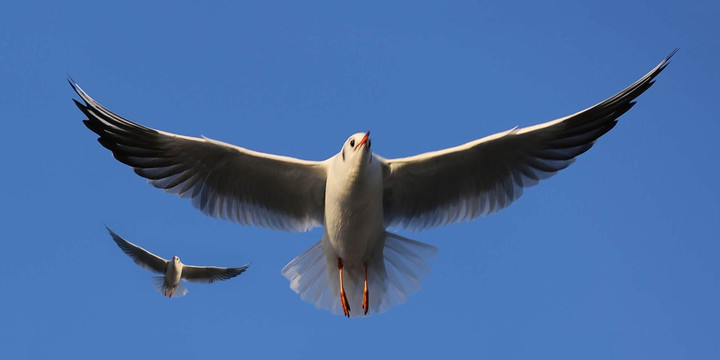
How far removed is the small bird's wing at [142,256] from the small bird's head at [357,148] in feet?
22.5

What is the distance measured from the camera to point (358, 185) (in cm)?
826

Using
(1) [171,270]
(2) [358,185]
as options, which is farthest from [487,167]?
(1) [171,270]

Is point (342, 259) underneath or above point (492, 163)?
underneath

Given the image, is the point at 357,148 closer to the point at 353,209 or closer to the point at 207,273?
the point at 353,209

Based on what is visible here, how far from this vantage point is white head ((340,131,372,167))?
8.12m

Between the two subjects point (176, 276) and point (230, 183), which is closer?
point (230, 183)

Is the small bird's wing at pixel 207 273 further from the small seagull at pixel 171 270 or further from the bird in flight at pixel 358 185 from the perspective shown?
the bird in flight at pixel 358 185

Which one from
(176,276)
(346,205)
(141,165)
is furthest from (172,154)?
(176,276)

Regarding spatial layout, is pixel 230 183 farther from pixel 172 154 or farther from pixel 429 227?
pixel 429 227

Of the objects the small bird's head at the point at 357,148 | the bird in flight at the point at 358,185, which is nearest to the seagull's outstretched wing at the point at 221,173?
the bird in flight at the point at 358,185

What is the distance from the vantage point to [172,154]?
885cm

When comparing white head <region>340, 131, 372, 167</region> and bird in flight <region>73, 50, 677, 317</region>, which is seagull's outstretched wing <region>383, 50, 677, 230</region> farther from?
white head <region>340, 131, 372, 167</region>

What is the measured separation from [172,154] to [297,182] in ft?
3.81

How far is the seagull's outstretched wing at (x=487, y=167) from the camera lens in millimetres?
8711
